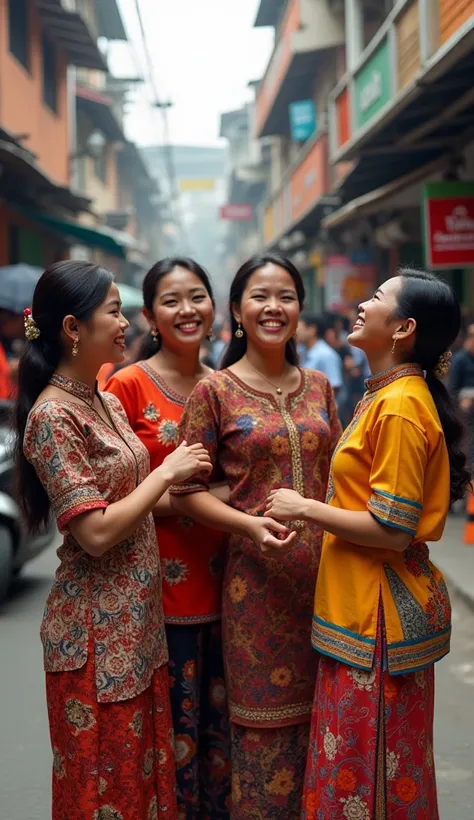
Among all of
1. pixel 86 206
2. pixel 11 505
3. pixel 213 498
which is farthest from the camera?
pixel 86 206

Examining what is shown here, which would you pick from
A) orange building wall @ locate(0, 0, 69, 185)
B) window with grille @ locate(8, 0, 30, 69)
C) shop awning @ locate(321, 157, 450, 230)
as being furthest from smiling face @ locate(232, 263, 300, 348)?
window with grille @ locate(8, 0, 30, 69)

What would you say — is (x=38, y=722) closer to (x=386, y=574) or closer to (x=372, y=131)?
(x=386, y=574)

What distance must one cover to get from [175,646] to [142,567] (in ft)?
1.79

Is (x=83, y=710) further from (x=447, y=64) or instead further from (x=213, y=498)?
(x=447, y=64)

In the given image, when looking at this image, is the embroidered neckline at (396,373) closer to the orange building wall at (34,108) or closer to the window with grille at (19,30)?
the orange building wall at (34,108)

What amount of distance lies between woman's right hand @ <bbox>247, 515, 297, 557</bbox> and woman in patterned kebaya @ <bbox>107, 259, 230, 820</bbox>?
263 millimetres

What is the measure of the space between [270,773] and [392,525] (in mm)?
997

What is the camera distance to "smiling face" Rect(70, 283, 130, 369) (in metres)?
2.72

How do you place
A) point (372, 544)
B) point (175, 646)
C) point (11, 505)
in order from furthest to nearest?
1. point (11, 505)
2. point (175, 646)
3. point (372, 544)

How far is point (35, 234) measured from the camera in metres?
17.5

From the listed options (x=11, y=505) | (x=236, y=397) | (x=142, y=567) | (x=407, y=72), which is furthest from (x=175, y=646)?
(x=407, y=72)

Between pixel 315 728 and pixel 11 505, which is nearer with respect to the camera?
pixel 315 728

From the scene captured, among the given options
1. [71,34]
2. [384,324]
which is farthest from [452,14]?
[71,34]

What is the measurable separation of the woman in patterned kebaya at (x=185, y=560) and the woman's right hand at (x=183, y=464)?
350 millimetres
